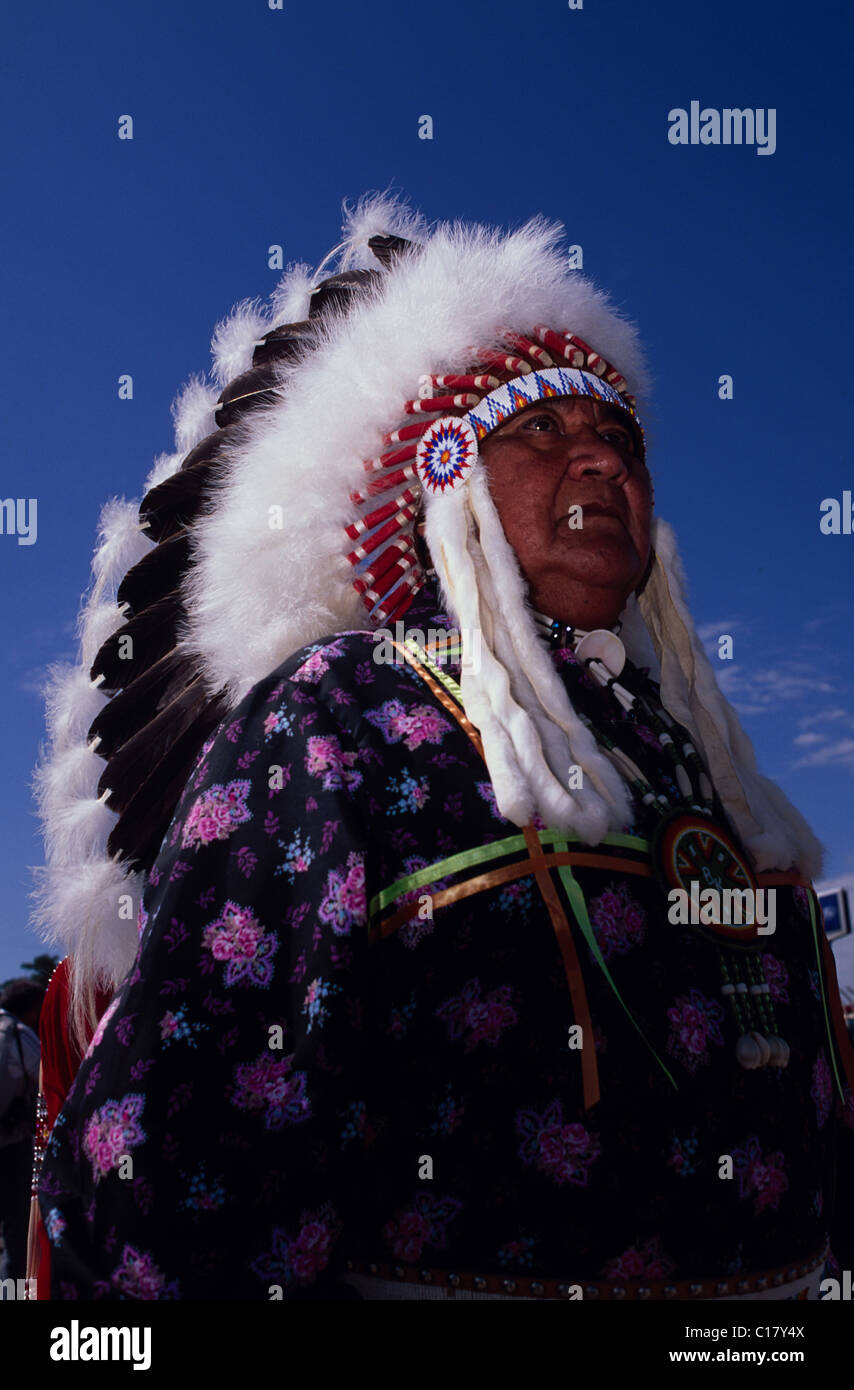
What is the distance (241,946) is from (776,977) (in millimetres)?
1007

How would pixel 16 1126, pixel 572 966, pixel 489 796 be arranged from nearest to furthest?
pixel 572 966
pixel 489 796
pixel 16 1126

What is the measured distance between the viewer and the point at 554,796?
70.1 inches

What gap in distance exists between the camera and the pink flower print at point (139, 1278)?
1.36 metres

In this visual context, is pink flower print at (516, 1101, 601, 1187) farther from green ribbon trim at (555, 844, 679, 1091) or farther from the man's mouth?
the man's mouth

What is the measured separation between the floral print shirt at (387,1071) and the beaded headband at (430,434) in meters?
0.59

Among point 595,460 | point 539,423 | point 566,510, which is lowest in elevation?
point 566,510

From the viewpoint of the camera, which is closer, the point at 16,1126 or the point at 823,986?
the point at 823,986

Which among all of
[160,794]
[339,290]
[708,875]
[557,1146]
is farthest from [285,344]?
[557,1146]

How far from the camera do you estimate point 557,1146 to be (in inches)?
63.1

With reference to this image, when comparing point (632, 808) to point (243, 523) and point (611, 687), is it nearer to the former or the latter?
point (611, 687)

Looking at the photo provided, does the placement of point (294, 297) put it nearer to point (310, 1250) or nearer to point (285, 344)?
point (285, 344)

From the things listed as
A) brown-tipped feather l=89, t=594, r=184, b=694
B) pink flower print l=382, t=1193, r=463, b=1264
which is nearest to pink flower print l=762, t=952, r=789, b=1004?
pink flower print l=382, t=1193, r=463, b=1264

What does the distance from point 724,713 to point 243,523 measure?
118 centimetres
